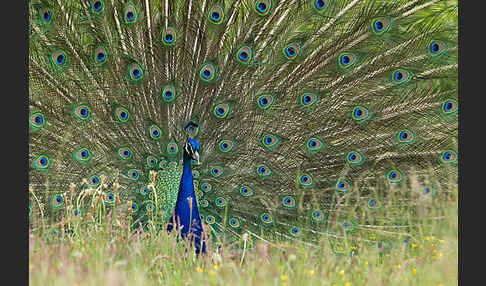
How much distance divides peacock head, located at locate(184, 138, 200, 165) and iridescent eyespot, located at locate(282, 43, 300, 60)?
1304 millimetres

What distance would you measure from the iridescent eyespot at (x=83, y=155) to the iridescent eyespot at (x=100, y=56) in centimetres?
85

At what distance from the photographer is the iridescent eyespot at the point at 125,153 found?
5.43m

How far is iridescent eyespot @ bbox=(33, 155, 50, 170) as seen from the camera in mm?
5297

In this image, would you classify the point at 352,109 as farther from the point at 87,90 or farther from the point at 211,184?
the point at 87,90

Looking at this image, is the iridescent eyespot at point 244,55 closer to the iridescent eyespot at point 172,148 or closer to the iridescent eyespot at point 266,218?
the iridescent eyespot at point 172,148

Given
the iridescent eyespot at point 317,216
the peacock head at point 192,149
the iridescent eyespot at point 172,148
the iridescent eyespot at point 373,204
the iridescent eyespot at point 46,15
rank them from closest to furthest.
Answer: the peacock head at point 192,149, the iridescent eyespot at point 46,15, the iridescent eyespot at point 373,204, the iridescent eyespot at point 317,216, the iridescent eyespot at point 172,148

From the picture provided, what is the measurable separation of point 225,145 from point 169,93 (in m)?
0.75

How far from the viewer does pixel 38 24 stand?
16.2ft

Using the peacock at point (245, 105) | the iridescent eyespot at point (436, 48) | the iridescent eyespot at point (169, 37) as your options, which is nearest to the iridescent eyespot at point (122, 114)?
the peacock at point (245, 105)

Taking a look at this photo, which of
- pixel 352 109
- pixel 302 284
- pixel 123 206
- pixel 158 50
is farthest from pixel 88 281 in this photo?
pixel 352 109

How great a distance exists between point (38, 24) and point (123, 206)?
1831 mm

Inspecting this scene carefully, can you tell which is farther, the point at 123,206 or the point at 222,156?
the point at 222,156

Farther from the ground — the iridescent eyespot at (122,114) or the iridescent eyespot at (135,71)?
the iridescent eyespot at (135,71)

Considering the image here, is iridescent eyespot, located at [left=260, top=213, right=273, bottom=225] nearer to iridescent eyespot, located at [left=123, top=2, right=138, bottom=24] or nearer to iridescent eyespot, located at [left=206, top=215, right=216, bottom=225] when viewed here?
iridescent eyespot, located at [left=206, top=215, right=216, bottom=225]
